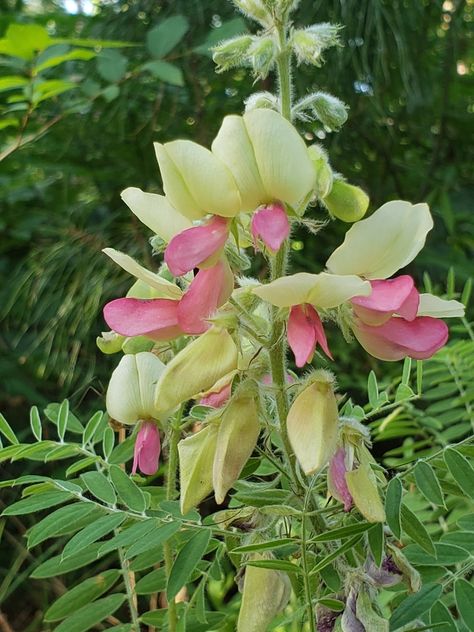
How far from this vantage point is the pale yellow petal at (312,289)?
459 millimetres

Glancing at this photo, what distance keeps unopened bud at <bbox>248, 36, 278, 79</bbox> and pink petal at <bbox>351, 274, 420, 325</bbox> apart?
0.16 m

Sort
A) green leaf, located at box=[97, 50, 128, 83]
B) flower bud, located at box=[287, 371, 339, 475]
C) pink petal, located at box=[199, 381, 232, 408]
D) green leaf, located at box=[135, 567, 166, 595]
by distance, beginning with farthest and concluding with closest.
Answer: green leaf, located at box=[97, 50, 128, 83]
green leaf, located at box=[135, 567, 166, 595]
pink petal, located at box=[199, 381, 232, 408]
flower bud, located at box=[287, 371, 339, 475]

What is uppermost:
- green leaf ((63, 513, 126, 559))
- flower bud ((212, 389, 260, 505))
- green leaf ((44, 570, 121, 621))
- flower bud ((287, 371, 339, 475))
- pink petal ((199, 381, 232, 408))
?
flower bud ((287, 371, 339, 475))

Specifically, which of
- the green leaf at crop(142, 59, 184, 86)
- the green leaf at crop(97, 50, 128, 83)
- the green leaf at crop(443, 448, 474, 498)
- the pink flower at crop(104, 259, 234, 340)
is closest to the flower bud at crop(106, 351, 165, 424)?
the pink flower at crop(104, 259, 234, 340)

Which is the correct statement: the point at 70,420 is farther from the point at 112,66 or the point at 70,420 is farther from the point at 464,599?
the point at 112,66

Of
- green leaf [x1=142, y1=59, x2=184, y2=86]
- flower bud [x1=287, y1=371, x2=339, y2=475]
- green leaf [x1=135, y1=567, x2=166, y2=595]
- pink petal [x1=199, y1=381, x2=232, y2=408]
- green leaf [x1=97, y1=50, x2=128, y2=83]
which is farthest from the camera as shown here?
green leaf [x1=97, y1=50, x2=128, y2=83]

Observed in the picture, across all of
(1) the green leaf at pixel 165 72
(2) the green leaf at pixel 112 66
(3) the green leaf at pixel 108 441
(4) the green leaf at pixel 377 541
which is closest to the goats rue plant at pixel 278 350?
(4) the green leaf at pixel 377 541

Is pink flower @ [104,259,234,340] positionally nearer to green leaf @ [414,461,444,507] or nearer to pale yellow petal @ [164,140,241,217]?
pale yellow petal @ [164,140,241,217]

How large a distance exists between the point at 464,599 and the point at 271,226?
11.1 inches

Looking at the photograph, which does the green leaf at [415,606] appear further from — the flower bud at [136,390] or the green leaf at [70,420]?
the green leaf at [70,420]

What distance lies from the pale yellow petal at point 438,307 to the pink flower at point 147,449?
8.7 inches

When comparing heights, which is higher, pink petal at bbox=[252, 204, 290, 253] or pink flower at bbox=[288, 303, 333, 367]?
pink petal at bbox=[252, 204, 290, 253]

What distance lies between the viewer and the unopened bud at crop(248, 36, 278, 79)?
0.52m

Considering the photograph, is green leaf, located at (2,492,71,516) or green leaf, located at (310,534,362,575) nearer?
green leaf, located at (310,534,362,575)
